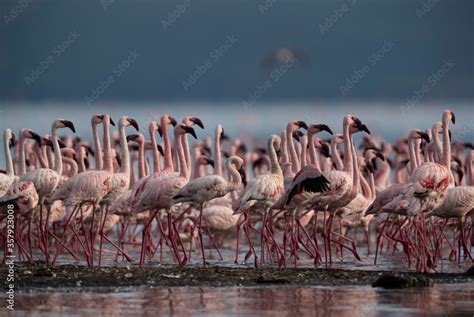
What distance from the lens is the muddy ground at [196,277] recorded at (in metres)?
13.1

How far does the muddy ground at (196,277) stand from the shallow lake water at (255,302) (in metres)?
0.27

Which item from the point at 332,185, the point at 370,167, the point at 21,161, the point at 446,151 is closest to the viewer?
the point at 332,185

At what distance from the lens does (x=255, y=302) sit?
12.0 meters

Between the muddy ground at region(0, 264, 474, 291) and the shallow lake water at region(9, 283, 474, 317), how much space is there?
275 millimetres

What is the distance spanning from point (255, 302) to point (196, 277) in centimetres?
174

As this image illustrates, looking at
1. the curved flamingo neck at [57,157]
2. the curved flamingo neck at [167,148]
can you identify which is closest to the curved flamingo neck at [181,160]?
the curved flamingo neck at [167,148]

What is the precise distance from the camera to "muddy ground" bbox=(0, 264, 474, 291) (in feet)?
42.9

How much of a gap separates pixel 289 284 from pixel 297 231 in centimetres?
346

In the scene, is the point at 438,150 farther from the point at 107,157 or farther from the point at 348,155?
the point at 107,157

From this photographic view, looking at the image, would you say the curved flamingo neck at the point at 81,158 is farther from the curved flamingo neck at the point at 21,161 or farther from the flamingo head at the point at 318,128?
the flamingo head at the point at 318,128

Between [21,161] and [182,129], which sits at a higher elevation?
[182,129]

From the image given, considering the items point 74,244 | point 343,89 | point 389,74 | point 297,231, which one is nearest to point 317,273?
point 297,231

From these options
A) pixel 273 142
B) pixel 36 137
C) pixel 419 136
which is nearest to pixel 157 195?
pixel 273 142

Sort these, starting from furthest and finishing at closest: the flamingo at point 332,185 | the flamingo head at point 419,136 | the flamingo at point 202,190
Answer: the flamingo head at point 419,136 → the flamingo at point 202,190 → the flamingo at point 332,185
